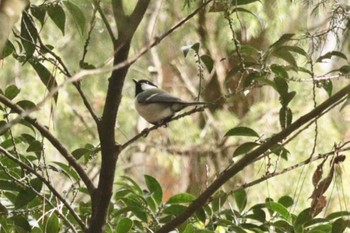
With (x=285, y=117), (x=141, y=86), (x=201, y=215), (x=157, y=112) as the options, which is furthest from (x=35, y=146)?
(x=141, y=86)

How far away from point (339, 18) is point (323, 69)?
7.93ft

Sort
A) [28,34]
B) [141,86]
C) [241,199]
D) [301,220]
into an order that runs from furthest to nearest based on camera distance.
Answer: [141,86]
[241,199]
[301,220]
[28,34]

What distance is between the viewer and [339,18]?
46.3 inches

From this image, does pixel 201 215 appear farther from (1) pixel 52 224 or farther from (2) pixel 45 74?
(2) pixel 45 74

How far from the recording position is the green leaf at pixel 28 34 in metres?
1.15

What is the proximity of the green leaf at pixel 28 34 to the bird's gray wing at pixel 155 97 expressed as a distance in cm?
87

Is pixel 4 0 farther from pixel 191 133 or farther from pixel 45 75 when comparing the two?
pixel 191 133

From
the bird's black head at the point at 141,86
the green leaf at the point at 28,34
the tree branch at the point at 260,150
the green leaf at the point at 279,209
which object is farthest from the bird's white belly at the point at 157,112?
the tree branch at the point at 260,150

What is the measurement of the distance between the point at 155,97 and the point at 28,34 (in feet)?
3.33

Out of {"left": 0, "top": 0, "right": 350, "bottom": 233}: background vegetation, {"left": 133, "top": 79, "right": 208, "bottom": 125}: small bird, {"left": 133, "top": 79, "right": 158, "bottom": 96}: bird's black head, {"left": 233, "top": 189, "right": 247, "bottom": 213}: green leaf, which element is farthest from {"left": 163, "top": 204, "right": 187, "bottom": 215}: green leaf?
{"left": 133, "top": 79, "right": 158, "bottom": 96}: bird's black head

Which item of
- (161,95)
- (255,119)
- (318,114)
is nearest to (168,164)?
(255,119)

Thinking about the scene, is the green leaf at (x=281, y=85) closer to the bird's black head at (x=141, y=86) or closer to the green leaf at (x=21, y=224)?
the green leaf at (x=21, y=224)

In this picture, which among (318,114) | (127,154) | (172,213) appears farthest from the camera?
(127,154)

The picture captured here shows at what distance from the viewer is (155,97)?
2168 mm
